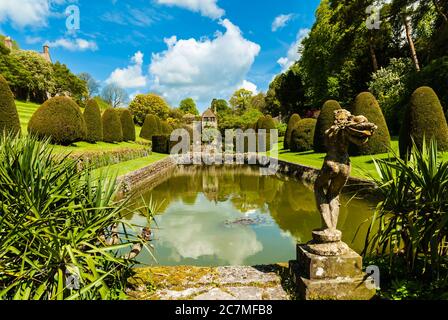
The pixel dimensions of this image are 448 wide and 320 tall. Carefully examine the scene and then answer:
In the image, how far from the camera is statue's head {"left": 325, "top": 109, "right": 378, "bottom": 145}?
2734 mm

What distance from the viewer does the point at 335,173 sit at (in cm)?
296

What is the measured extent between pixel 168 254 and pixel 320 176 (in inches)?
129

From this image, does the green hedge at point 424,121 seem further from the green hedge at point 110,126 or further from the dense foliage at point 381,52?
the green hedge at point 110,126

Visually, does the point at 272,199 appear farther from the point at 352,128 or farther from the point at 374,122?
the point at 374,122

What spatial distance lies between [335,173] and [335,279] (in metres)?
1.04

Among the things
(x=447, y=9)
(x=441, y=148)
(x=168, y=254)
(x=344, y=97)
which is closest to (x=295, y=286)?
(x=168, y=254)

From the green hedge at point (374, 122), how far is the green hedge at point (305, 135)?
6.20 metres

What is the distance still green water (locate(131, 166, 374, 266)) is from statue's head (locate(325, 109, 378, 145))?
872 mm

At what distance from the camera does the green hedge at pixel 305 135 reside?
21.8 metres
